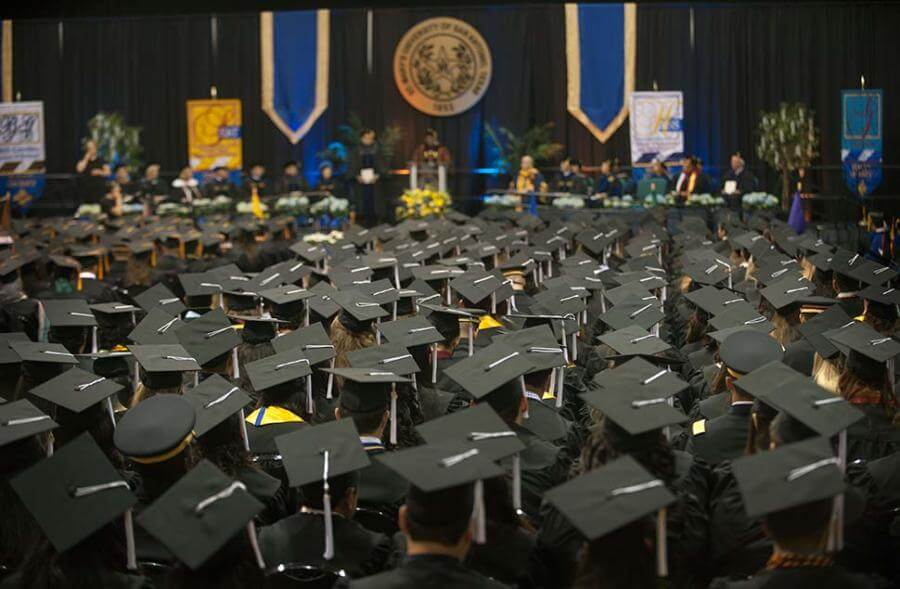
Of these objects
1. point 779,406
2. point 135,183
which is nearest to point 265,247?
point 135,183

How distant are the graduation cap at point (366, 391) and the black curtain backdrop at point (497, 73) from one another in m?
15.5

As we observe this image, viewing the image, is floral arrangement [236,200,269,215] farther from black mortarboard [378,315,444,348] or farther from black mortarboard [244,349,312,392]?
black mortarboard [244,349,312,392]

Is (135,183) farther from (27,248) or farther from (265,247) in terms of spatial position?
(27,248)

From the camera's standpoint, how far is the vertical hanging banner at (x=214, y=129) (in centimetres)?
1998

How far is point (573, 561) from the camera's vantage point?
3.14m

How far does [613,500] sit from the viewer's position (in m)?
2.64

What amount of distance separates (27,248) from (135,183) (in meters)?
7.27

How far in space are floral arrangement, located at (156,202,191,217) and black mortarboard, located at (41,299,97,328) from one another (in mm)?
8237

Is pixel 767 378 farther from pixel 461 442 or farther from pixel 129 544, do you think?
pixel 129 544

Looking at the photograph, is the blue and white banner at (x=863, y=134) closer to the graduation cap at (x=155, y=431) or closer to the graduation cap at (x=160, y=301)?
the graduation cap at (x=160, y=301)

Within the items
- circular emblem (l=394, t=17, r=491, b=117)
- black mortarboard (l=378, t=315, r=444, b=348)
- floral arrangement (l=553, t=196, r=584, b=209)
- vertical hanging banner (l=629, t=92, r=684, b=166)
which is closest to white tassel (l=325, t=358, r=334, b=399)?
black mortarboard (l=378, t=315, r=444, b=348)

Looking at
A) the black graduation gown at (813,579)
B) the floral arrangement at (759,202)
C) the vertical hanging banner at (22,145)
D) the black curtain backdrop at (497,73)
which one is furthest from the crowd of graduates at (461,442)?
the vertical hanging banner at (22,145)

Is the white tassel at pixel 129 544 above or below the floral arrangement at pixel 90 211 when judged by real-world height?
below

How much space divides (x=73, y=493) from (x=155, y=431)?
322 mm
